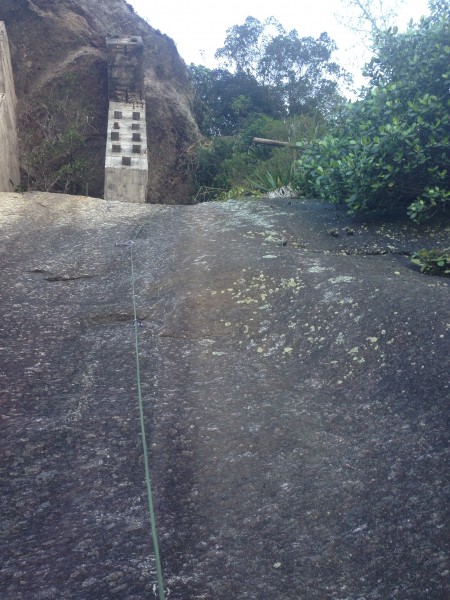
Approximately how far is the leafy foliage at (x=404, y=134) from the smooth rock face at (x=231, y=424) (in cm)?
60

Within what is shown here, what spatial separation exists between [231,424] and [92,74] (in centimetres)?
1007

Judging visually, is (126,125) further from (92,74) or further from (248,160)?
(248,160)

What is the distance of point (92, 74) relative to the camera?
12109 millimetres

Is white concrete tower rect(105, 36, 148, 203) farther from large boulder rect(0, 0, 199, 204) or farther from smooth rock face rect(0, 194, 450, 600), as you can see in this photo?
smooth rock face rect(0, 194, 450, 600)

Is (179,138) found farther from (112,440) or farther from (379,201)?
(112,440)

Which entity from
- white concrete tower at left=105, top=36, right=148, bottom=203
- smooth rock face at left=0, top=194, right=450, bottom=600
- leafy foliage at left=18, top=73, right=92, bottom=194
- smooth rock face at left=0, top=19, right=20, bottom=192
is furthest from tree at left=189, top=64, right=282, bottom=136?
smooth rock face at left=0, top=194, right=450, bottom=600

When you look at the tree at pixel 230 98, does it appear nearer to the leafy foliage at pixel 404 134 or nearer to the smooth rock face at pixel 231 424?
the leafy foliage at pixel 404 134

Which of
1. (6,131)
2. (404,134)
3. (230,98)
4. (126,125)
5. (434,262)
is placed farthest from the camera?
Result: (230,98)

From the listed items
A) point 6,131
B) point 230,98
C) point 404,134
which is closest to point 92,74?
point 6,131

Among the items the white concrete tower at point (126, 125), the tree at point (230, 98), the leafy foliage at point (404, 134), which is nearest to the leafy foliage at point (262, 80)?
the tree at point (230, 98)

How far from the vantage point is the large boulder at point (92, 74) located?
11898mm

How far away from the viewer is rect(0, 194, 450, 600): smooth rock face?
2545mm

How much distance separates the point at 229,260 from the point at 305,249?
80 cm

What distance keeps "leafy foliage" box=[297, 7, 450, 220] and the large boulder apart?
600cm
